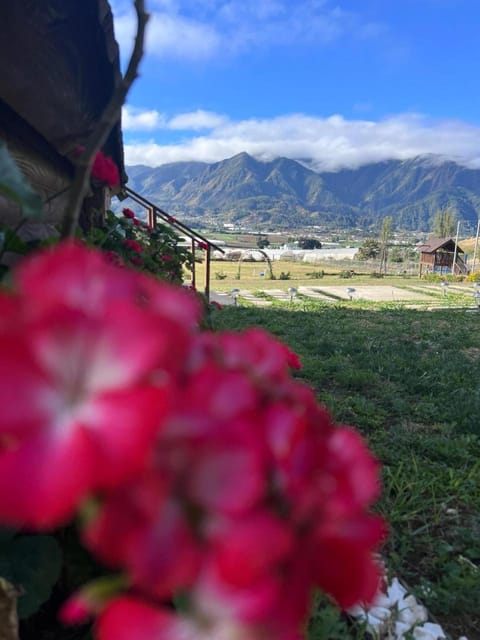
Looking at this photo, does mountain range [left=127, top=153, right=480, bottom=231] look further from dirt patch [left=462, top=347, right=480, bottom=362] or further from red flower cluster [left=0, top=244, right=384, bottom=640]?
red flower cluster [left=0, top=244, right=384, bottom=640]

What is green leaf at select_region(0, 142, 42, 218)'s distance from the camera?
48 cm

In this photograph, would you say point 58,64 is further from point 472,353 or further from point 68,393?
point 472,353

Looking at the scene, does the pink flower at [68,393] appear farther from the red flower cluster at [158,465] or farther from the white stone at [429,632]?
the white stone at [429,632]

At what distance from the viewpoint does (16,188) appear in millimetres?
487

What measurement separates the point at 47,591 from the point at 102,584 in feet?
1.68

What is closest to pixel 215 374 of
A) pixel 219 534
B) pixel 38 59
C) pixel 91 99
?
pixel 219 534

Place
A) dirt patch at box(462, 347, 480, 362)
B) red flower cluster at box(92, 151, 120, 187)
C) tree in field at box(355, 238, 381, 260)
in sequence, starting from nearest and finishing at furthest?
red flower cluster at box(92, 151, 120, 187) → dirt patch at box(462, 347, 480, 362) → tree in field at box(355, 238, 381, 260)

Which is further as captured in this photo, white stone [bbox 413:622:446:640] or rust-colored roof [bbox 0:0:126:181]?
rust-colored roof [bbox 0:0:126:181]

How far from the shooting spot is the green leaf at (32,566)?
624mm

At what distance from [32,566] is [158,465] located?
0.59m

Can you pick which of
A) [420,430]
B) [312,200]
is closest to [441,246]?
[420,430]

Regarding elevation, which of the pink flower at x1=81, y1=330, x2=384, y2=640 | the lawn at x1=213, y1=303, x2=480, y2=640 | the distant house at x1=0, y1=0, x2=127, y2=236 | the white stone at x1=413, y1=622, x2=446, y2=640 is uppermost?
the distant house at x1=0, y1=0, x2=127, y2=236

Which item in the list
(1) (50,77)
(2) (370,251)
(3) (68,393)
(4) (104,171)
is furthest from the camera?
(2) (370,251)

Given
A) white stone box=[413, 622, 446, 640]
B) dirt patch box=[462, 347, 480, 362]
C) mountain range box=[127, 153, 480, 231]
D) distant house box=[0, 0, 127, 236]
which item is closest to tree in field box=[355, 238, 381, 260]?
dirt patch box=[462, 347, 480, 362]
